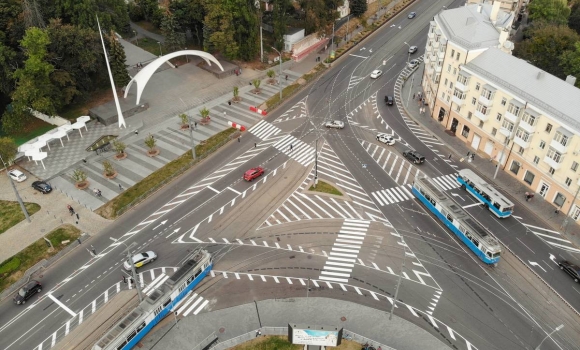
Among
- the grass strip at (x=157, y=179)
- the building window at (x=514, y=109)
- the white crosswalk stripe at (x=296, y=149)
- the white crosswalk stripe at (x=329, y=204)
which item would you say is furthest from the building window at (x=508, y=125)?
the grass strip at (x=157, y=179)

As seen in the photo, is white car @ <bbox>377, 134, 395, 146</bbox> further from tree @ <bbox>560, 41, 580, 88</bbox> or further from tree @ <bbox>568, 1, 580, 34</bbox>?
tree @ <bbox>568, 1, 580, 34</bbox>

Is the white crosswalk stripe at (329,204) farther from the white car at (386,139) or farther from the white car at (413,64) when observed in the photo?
the white car at (413,64)

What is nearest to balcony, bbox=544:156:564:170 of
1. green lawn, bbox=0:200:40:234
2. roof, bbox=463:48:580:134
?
roof, bbox=463:48:580:134

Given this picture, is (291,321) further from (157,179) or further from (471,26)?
(471,26)

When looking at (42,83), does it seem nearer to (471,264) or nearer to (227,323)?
(227,323)

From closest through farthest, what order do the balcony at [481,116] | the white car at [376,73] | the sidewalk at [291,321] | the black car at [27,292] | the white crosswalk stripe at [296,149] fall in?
the sidewalk at [291,321] → the black car at [27,292] → the balcony at [481,116] → the white crosswalk stripe at [296,149] → the white car at [376,73]

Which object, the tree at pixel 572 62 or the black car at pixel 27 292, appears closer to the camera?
the black car at pixel 27 292
